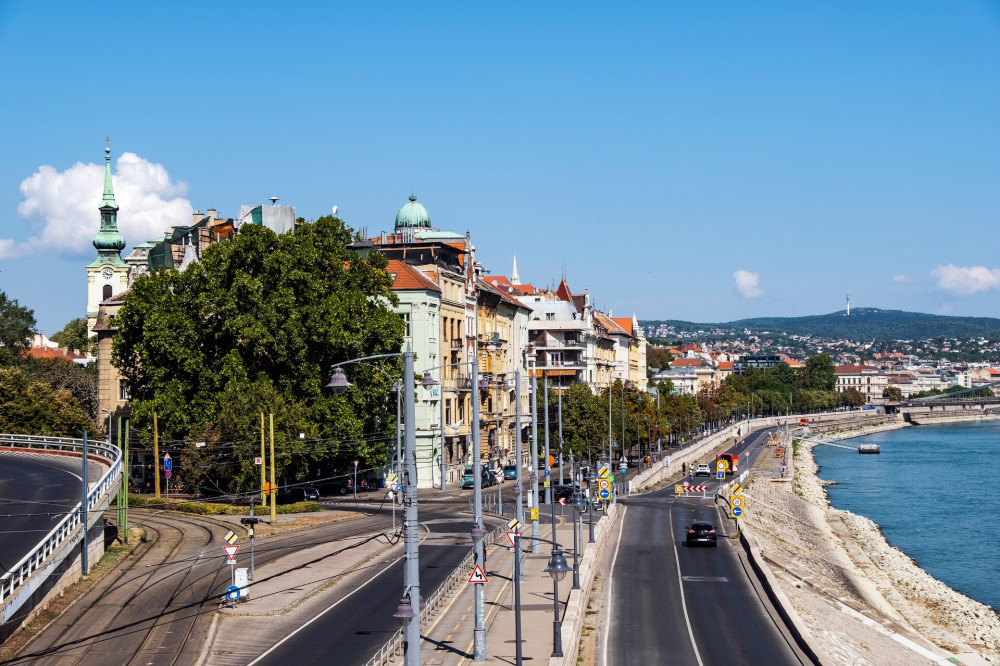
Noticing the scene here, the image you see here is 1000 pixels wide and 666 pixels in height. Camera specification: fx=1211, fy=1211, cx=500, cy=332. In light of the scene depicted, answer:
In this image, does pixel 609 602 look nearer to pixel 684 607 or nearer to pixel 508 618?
pixel 684 607

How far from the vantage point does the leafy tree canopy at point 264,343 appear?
240 ft

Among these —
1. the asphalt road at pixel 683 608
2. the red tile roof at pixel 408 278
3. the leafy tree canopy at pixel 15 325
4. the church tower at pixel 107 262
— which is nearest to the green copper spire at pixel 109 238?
the church tower at pixel 107 262

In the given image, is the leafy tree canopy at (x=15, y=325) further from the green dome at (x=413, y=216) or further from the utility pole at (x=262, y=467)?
the utility pole at (x=262, y=467)

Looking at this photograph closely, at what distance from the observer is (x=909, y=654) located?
48531 millimetres

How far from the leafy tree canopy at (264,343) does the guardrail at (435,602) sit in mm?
19183

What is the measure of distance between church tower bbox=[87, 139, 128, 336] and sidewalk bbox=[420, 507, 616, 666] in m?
118

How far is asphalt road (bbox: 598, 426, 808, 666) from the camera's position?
37.2m

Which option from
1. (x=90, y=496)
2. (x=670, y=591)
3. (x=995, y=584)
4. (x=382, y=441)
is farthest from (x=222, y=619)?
(x=995, y=584)

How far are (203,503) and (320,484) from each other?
15758 mm

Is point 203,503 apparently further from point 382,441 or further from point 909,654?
point 909,654

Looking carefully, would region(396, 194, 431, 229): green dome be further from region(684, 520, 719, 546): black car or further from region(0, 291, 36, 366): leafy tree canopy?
region(684, 520, 719, 546): black car

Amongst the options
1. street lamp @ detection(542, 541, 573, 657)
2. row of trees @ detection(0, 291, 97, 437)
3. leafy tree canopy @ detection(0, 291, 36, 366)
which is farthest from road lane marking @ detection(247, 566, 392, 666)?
leafy tree canopy @ detection(0, 291, 36, 366)

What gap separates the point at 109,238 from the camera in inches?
6673

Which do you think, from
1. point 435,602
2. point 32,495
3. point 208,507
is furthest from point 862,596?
point 32,495
